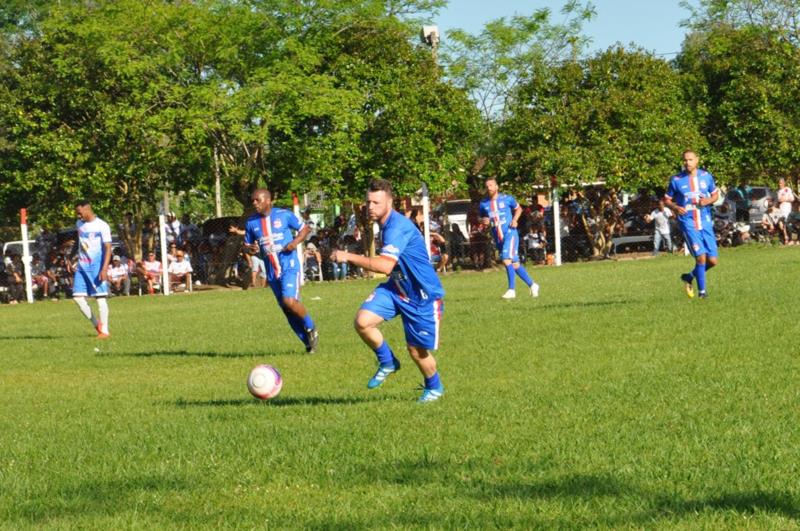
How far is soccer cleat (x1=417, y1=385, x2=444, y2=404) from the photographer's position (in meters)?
9.58

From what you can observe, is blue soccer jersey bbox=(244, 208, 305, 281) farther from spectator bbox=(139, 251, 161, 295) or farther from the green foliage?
the green foliage

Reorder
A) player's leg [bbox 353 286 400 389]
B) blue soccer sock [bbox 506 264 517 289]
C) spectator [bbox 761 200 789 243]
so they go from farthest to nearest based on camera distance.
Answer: spectator [bbox 761 200 789 243], blue soccer sock [bbox 506 264 517 289], player's leg [bbox 353 286 400 389]

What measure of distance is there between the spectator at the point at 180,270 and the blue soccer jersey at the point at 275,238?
19.7m

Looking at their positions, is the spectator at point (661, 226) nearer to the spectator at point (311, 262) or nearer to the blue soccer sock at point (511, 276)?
the spectator at point (311, 262)

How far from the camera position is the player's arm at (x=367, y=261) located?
866 centimetres

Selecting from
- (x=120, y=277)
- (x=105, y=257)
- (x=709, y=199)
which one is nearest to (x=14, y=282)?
(x=120, y=277)

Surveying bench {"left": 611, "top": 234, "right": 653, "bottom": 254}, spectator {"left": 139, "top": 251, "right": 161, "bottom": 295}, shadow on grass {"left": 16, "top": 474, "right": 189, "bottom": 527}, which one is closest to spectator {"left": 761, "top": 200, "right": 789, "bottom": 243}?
bench {"left": 611, "top": 234, "right": 653, "bottom": 254}

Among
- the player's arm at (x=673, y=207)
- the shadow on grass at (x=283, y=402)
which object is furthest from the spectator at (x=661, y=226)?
the shadow on grass at (x=283, y=402)

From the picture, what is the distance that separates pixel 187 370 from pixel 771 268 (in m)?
14.7

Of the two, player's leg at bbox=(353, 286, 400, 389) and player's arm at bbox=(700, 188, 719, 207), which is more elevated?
player's arm at bbox=(700, 188, 719, 207)

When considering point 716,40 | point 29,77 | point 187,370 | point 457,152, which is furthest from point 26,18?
point 187,370

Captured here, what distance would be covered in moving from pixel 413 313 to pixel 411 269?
342mm

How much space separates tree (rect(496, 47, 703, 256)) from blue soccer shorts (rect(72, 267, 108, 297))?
2015 centimetres

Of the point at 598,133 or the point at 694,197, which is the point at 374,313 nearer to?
the point at 694,197
